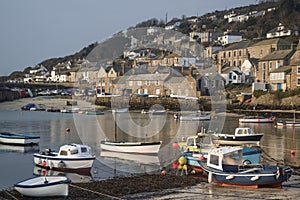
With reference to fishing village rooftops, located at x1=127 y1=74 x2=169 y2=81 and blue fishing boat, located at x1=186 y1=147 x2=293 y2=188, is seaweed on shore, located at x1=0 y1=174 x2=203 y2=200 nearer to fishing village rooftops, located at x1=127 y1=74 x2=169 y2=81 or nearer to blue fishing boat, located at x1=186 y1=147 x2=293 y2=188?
blue fishing boat, located at x1=186 y1=147 x2=293 y2=188

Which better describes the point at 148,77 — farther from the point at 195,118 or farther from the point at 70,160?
the point at 70,160

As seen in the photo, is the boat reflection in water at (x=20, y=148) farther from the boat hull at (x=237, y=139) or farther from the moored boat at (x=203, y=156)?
the boat hull at (x=237, y=139)

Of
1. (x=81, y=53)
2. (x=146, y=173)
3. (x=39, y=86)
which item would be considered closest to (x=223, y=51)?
(x=39, y=86)

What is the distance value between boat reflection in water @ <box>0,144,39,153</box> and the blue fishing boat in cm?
1373

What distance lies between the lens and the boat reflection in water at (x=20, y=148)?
27331mm

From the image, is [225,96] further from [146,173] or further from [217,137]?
[146,173]

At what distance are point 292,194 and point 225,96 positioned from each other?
51.9 metres

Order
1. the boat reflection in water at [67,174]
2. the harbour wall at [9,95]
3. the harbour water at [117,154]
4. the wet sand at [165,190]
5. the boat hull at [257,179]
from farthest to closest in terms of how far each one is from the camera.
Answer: the harbour wall at [9,95]
the harbour water at [117,154]
the boat reflection in water at [67,174]
the boat hull at [257,179]
the wet sand at [165,190]

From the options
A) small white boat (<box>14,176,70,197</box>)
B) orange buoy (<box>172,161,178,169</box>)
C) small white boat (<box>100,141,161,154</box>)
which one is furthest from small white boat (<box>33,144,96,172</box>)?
small white boat (<box>14,176,70,197</box>)

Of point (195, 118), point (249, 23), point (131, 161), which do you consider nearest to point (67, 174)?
point (131, 161)

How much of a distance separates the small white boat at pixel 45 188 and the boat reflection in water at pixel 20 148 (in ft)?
43.9

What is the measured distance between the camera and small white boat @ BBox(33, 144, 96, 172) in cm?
1973

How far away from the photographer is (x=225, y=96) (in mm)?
65625

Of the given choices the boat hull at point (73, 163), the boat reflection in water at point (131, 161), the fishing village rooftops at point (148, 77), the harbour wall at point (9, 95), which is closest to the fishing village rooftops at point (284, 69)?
the fishing village rooftops at point (148, 77)
